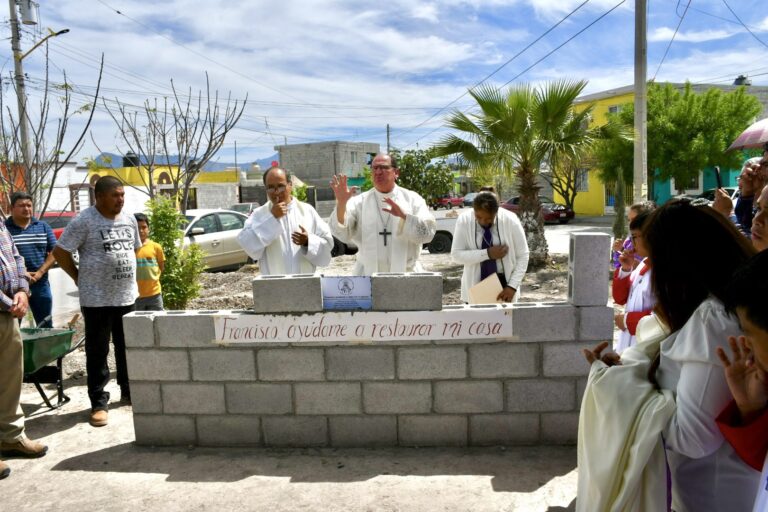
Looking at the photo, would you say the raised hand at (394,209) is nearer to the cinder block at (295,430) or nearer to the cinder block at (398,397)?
the cinder block at (398,397)

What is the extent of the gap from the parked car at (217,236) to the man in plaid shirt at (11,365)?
340 inches

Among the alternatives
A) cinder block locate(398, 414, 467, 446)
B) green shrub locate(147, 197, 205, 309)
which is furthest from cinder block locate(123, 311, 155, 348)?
green shrub locate(147, 197, 205, 309)

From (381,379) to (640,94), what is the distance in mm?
9150

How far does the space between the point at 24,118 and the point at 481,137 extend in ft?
25.2

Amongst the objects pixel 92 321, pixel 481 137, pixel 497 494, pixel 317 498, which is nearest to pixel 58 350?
pixel 92 321

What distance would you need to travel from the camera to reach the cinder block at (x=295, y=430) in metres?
3.88

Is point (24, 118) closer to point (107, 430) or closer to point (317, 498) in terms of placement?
point (107, 430)

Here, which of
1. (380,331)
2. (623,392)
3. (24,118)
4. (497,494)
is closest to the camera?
(623,392)

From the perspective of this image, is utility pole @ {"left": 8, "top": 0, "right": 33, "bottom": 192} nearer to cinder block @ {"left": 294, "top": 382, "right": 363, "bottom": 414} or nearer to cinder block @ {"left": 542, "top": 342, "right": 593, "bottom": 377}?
cinder block @ {"left": 294, "top": 382, "right": 363, "bottom": 414}

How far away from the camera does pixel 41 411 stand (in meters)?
4.88

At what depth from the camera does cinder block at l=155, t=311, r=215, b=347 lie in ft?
12.6

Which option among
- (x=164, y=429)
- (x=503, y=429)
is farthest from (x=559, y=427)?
(x=164, y=429)

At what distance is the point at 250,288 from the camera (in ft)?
34.9

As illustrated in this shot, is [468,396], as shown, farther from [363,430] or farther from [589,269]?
[589,269]
